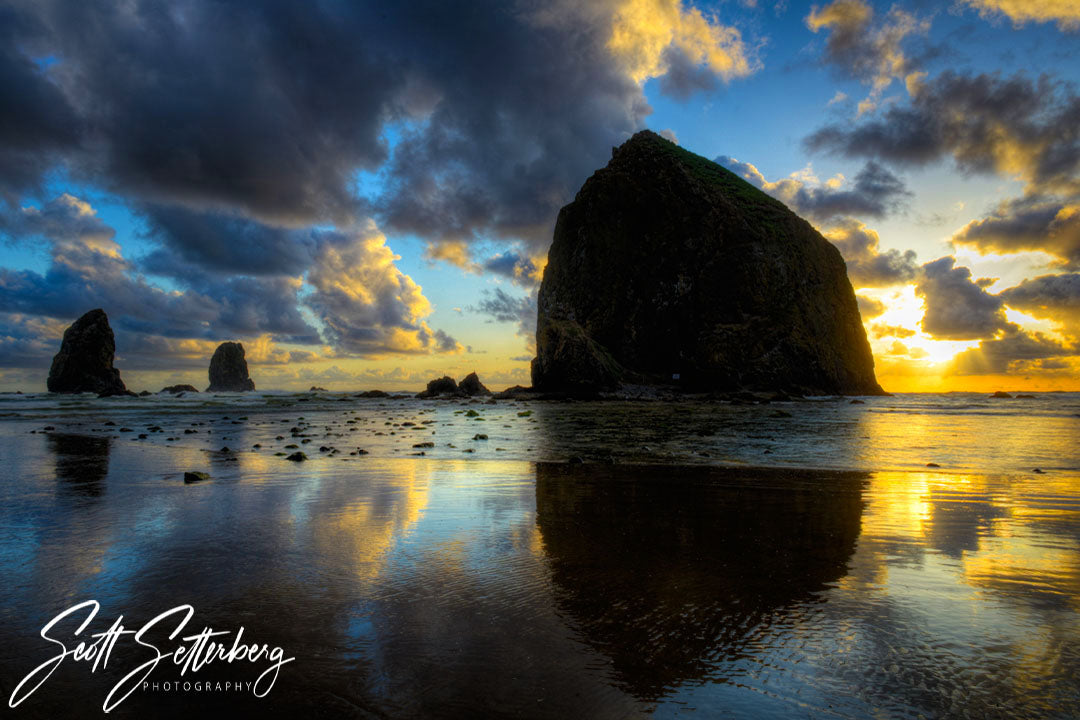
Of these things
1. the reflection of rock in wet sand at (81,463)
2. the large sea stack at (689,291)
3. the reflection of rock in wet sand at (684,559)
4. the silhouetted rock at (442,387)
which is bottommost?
the reflection of rock in wet sand at (81,463)

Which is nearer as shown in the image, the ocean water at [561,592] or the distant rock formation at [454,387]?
the ocean water at [561,592]

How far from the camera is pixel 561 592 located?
3184 millimetres

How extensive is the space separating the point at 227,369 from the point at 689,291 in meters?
97.4

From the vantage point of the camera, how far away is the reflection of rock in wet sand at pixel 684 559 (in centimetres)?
250

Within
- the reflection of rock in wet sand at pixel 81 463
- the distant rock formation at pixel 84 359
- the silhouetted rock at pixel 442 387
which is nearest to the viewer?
the reflection of rock in wet sand at pixel 81 463

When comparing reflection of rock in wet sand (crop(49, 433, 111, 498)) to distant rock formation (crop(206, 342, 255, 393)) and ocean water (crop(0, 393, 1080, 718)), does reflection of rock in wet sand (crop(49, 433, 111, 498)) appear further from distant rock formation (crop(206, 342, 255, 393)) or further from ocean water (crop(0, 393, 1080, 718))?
distant rock formation (crop(206, 342, 255, 393))

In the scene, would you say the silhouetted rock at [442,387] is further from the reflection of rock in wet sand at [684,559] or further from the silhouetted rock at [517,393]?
the reflection of rock in wet sand at [684,559]

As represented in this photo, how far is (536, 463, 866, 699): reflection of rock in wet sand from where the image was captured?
98.4 inches

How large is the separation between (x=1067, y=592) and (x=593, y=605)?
3000mm

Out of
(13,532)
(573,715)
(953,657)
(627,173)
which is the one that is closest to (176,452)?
(13,532)

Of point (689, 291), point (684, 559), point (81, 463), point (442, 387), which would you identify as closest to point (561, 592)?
point (684, 559)

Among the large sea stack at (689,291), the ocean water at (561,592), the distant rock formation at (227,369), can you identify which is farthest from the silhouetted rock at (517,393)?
the distant rock formation at (227,369)

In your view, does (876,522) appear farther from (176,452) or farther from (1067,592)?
(176,452)

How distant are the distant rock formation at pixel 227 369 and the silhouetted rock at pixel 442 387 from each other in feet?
224
